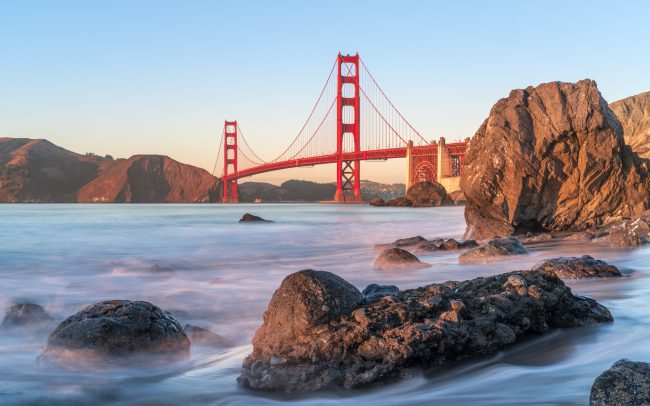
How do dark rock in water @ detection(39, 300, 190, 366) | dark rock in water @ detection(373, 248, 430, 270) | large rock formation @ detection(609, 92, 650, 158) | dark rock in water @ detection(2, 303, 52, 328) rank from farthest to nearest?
1. large rock formation @ detection(609, 92, 650, 158)
2. dark rock in water @ detection(373, 248, 430, 270)
3. dark rock in water @ detection(2, 303, 52, 328)
4. dark rock in water @ detection(39, 300, 190, 366)

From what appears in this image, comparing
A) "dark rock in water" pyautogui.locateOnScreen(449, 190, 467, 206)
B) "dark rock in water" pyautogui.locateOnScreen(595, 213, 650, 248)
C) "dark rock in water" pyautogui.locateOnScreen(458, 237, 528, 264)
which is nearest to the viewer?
"dark rock in water" pyautogui.locateOnScreen(458, 237, 528, 264)

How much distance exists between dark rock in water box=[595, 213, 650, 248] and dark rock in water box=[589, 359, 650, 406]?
20.2 ft

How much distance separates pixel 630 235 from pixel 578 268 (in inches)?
137

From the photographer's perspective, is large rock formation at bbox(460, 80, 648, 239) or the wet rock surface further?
the wet rock surface

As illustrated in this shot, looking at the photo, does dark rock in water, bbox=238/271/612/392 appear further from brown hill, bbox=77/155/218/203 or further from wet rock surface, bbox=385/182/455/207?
brown hill, bbox=77/155/218/203

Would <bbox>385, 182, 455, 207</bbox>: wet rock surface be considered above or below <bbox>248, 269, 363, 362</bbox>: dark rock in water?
above

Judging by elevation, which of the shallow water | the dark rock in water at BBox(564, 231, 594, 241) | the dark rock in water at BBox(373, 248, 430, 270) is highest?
the dark rock in water at BBox(564, 231, 594, 241)

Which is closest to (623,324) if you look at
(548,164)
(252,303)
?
(252,303)

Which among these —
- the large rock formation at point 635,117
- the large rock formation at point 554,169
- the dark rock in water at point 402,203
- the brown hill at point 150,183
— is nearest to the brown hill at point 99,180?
the brown hill at point 150,183

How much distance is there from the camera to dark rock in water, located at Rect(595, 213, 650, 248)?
779 centimetres

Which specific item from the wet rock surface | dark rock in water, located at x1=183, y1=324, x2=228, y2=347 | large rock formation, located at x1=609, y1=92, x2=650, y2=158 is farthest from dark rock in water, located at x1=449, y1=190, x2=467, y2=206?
dark rock in water, located at x1=183, y1=324, x2=228, y2=347

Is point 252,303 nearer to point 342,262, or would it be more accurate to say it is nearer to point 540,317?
point 540,317

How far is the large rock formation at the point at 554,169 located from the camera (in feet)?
34.3

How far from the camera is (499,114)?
11.2m
